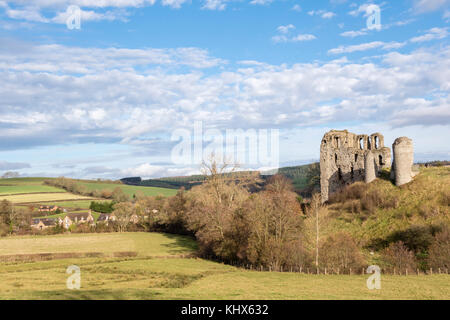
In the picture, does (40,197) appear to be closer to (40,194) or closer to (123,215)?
(40,194)

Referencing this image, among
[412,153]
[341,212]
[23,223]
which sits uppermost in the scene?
[412,153]

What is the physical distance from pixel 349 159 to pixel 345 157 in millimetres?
719

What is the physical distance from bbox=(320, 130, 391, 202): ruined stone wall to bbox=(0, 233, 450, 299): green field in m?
24.6

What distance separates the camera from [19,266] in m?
39.2

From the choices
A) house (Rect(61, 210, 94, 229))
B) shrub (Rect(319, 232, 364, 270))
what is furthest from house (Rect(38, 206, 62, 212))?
shrub (Rect(319, 232, 364, 270))

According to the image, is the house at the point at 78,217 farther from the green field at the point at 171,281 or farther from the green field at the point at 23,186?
the green field at the point at 171,281

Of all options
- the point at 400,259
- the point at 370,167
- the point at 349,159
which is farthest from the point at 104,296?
the point at 349,159

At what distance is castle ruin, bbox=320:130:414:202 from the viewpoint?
52.7 meters

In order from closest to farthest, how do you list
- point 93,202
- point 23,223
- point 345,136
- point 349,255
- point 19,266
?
point 349,255 < point 19,266 < point 345,136 < point 23,223 < point 93,202
